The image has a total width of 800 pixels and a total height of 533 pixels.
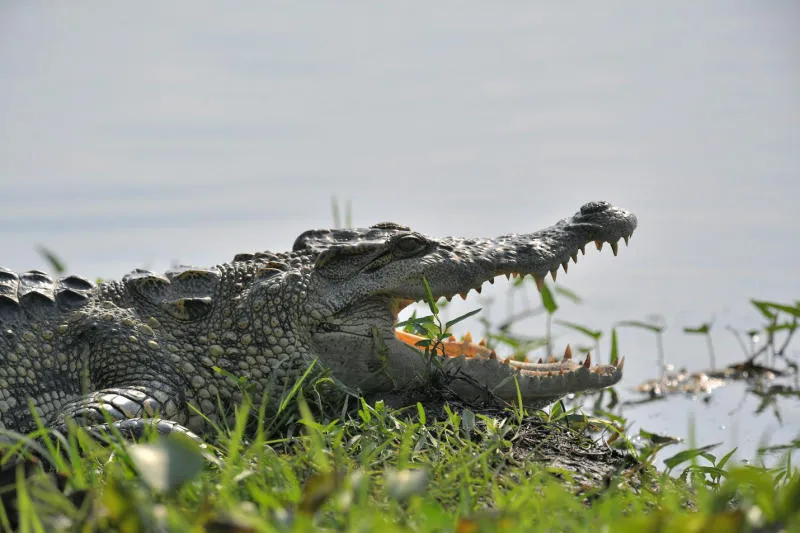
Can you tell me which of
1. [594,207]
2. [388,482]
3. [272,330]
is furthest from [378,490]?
[594,207]

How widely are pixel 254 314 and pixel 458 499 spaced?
6.11 ft

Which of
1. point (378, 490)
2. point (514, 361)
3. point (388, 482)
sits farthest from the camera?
point (514, 361)

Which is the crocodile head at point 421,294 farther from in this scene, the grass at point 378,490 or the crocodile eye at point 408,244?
the grass at point 378,490

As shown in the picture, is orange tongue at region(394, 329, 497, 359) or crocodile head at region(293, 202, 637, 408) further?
orange tongue at region(394, 329, 497, 359)

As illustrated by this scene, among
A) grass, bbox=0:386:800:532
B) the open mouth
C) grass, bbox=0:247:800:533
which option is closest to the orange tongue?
the open mouth

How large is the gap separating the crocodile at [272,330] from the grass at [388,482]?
0.20m

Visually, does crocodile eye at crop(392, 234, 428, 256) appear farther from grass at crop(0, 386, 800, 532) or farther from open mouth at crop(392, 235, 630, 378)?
grass at crop(0, 386, 800, 532)

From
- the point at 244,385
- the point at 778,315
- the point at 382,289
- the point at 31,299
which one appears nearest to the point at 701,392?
the point at 778,315

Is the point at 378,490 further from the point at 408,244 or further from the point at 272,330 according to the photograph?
the point at 408,244

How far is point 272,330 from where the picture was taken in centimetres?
458

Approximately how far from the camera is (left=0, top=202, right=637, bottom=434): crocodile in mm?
4449

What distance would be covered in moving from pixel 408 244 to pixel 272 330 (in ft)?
2.42

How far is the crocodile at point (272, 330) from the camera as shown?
4.45 metres

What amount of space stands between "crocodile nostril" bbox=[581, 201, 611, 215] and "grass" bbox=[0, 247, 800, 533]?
1036 mm
